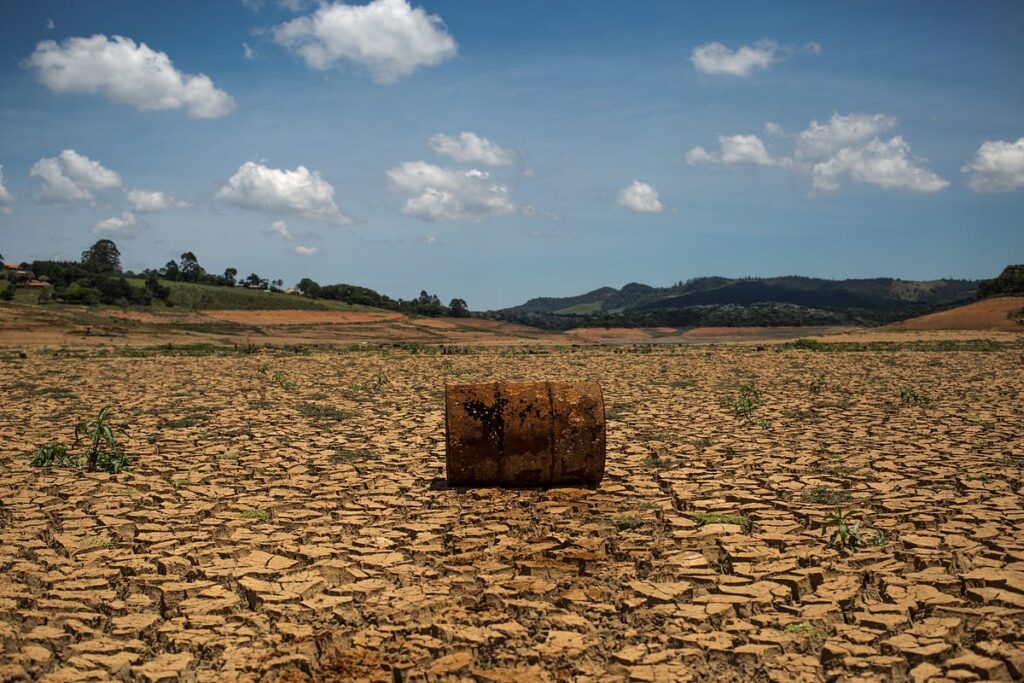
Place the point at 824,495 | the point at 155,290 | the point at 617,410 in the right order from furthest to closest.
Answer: the point at 155,290
the point at 617,410
the point at 824,495

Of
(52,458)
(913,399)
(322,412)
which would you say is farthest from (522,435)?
(913,399)

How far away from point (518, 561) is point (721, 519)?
157cm

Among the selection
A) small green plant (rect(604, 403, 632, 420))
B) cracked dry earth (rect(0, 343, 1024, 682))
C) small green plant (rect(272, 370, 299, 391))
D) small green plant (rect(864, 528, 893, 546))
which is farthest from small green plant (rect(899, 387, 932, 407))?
small green plant (rect(272, 370, 299, 391))

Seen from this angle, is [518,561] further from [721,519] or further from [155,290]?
[155,290]

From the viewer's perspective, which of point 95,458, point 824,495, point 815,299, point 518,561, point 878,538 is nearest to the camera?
point 518,561

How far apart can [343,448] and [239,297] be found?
60.6m

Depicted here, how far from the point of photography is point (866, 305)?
15250 cm

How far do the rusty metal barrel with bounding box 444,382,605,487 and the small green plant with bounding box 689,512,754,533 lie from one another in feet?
3.28

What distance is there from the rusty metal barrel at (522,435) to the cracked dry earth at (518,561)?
0.21 meters

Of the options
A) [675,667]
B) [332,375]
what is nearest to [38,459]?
[675,667]

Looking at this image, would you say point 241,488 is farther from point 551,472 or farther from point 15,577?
point 551,472

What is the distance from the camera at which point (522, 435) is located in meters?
5.62

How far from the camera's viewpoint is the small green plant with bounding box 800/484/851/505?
17.5ft

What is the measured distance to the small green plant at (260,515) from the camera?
5.08 metres
